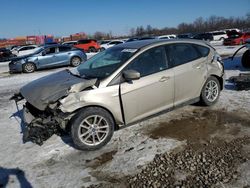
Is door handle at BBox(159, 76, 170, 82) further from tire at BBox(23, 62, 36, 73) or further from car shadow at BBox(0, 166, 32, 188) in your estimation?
tire at BBox(23, 62, 36, 73)

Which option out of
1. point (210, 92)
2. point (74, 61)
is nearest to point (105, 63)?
point (210, 92)

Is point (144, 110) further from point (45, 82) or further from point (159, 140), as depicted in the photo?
point (45, 82)

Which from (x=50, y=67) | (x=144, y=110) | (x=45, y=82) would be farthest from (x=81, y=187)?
(x=50, y=67)

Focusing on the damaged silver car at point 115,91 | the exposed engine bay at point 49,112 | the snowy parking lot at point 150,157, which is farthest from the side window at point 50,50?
the exposed engine bay at point 49,112

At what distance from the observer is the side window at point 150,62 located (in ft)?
14.7

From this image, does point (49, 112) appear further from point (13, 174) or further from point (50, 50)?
point (50, 50)

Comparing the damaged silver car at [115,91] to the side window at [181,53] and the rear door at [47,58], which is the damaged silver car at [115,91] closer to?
the side window at [181,53]

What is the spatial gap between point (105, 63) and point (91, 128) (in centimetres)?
152

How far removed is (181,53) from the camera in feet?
16.7

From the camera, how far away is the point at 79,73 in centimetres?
492

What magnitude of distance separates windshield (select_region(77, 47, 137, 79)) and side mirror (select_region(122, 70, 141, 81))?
0.25 metres

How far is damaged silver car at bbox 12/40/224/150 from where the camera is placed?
157 inches

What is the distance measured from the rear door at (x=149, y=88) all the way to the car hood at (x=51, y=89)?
703 mm

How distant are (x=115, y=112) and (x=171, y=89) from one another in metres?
1.26
